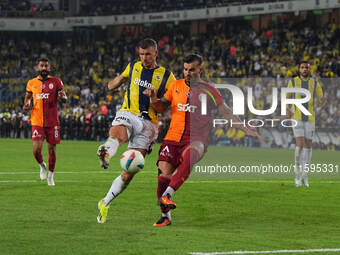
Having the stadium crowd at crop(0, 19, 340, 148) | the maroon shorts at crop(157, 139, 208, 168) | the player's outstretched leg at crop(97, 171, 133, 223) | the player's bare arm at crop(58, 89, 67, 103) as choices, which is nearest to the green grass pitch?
the player's outstretched leg at crop(97, 171, 133, 223)

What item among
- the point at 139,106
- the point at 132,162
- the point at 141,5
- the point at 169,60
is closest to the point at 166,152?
the point at 132,162

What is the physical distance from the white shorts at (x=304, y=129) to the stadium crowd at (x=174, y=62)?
12.4 m

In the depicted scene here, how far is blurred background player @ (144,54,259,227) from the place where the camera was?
8.91 metres

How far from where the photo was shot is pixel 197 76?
900 centimetres

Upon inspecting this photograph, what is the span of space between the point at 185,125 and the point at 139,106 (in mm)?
673

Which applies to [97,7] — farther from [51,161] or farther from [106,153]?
[106,153]

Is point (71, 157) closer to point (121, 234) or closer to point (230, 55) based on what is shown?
point (121, 234)

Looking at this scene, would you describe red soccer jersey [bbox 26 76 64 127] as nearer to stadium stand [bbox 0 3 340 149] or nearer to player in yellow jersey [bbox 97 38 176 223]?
player in yellow jersey [bbox 97 38 176 223]

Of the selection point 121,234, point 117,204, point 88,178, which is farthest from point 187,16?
point 121,234

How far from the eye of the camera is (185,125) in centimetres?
899

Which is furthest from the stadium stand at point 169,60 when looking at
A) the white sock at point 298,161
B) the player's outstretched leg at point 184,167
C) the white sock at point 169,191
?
the white sock at point 169,191

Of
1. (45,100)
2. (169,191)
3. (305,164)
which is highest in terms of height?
(45,100)

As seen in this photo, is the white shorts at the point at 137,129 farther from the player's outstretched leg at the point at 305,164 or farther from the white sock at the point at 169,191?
the player's outstretched leg at the point at 305,164

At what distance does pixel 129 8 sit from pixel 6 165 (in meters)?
35.0
